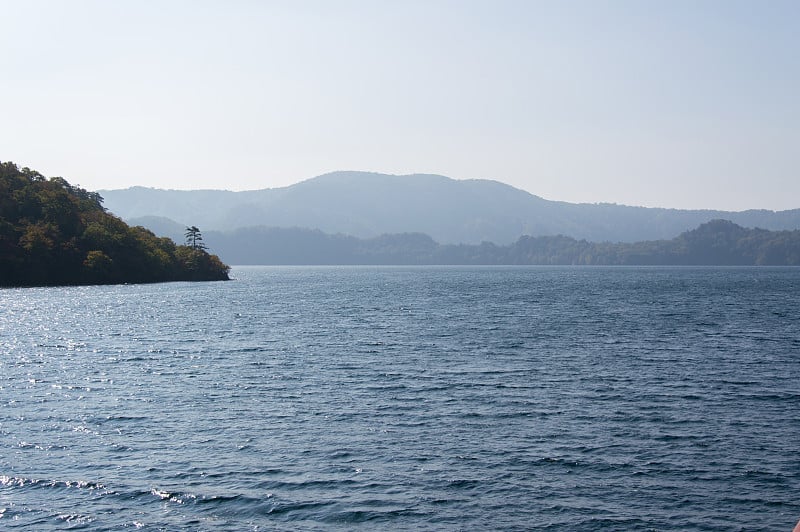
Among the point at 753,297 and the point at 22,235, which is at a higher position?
the point at 22,235

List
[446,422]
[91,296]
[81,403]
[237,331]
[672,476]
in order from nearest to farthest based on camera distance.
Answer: [672,476]
[446,422]
[81,403]
[237,331]
[91,296]

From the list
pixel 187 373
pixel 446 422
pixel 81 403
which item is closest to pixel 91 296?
pixel 187 373

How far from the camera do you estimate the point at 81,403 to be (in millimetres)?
48125

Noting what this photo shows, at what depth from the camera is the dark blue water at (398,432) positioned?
2928 cm

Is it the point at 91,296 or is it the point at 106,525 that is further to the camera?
the point at 91,296

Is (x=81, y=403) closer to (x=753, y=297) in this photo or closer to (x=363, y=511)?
(x=363, y=511)

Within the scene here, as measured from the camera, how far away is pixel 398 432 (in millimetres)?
41469

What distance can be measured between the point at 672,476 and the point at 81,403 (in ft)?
124

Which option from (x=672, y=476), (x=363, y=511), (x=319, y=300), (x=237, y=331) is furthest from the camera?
(x=319, y=300)

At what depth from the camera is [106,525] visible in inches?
1070

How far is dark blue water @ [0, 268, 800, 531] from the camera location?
96.1 feet

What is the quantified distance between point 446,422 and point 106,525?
865 inches

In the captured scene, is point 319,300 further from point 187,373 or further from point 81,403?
point 81,403

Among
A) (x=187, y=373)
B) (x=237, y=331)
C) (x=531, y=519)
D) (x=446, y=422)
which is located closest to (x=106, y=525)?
(x=531, y=519)
